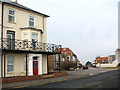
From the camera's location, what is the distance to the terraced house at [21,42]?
61.4 feet

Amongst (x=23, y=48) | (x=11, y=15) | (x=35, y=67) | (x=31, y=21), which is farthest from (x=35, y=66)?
(x=11, y=15)

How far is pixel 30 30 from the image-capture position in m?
20.9

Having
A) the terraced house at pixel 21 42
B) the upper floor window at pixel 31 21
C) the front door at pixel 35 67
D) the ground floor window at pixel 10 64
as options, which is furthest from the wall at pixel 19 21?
the front door at pixel 35 67

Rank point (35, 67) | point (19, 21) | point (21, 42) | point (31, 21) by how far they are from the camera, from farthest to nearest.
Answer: point (31, 21), point (35, 67), point (19, 21), point (21, 42)

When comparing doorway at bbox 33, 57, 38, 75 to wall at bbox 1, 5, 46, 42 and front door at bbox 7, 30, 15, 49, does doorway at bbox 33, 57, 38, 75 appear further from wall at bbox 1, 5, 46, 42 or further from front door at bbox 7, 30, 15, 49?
front door at bbox 7, 30, 15, 49

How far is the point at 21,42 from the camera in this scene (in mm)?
19719

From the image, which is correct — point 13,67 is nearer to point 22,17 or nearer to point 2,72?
point 2,72

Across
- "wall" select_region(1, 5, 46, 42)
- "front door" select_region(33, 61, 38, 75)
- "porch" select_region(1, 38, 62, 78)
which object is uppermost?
Answer: "wall" select_region(1, 5, 46, 42)

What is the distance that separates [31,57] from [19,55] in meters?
1.57

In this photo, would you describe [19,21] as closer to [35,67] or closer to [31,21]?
[31,21]

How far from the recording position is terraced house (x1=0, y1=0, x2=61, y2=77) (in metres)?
18.7

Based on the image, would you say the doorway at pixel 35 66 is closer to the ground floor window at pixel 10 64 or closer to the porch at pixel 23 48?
the porch at pixel 23 48

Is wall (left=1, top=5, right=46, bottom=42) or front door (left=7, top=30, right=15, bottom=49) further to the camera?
wall (left=1, top=5, right=46, bottom=42)

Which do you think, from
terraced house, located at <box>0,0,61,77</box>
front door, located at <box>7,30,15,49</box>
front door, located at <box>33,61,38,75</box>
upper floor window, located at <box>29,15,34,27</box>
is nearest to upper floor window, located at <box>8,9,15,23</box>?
terraced house, located at <box>0,0,61,77</box>
